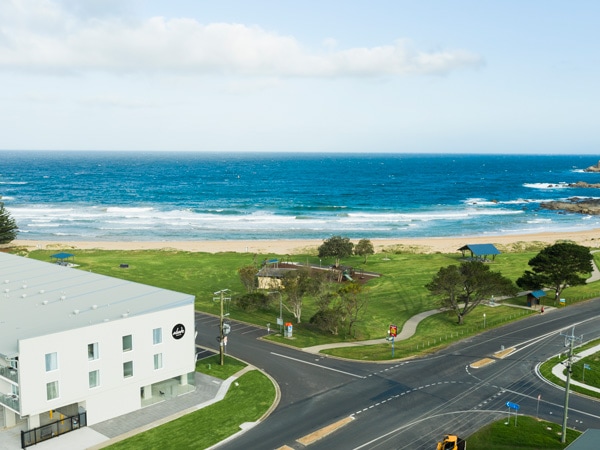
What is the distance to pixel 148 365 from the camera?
43375 mm

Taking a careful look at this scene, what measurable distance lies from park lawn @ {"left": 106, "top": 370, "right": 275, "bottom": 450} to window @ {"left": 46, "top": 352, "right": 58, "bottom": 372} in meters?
6.71

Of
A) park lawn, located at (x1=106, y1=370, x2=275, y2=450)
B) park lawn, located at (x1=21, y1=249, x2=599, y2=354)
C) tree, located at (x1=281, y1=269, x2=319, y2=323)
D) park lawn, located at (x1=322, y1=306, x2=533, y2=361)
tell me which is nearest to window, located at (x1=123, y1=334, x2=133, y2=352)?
park lawn, located at (x1=106, y1=370, x2=275, y2=450)

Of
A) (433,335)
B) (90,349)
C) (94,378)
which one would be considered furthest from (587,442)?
(90,349)

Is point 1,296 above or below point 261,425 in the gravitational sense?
above

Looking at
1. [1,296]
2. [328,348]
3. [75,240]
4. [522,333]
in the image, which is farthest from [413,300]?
[75,240]

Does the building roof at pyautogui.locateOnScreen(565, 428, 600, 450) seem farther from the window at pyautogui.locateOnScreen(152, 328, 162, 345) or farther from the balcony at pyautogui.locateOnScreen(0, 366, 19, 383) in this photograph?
the balcony at pyautogui.locateOnScreen(0, 366, 19, 383)

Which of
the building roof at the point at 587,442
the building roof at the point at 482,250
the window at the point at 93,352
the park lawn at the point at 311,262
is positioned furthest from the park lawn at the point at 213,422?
the building roof at the point at 482,250

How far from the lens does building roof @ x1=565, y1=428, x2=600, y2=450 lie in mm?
29484

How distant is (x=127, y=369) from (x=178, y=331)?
4897mm

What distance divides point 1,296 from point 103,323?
13.5m

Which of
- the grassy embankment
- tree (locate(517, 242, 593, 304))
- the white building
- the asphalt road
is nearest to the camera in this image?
the white building

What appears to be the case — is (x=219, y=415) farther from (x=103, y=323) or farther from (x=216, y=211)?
(x=216, y=211)

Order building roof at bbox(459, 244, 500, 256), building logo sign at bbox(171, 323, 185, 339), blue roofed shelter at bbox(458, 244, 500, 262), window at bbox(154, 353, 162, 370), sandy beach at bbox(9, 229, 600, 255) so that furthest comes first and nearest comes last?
sandy beach at bbox(9, 229, 600, 255), blue roofed shelter at bbox(458, 244, 500, 262), building roof at bbox(459, 244, 500, 256), building logo sign at bbox(171, 323, 185, 339), window at bbox(154, 353, 162, 370)

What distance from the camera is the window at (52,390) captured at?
37.9m
